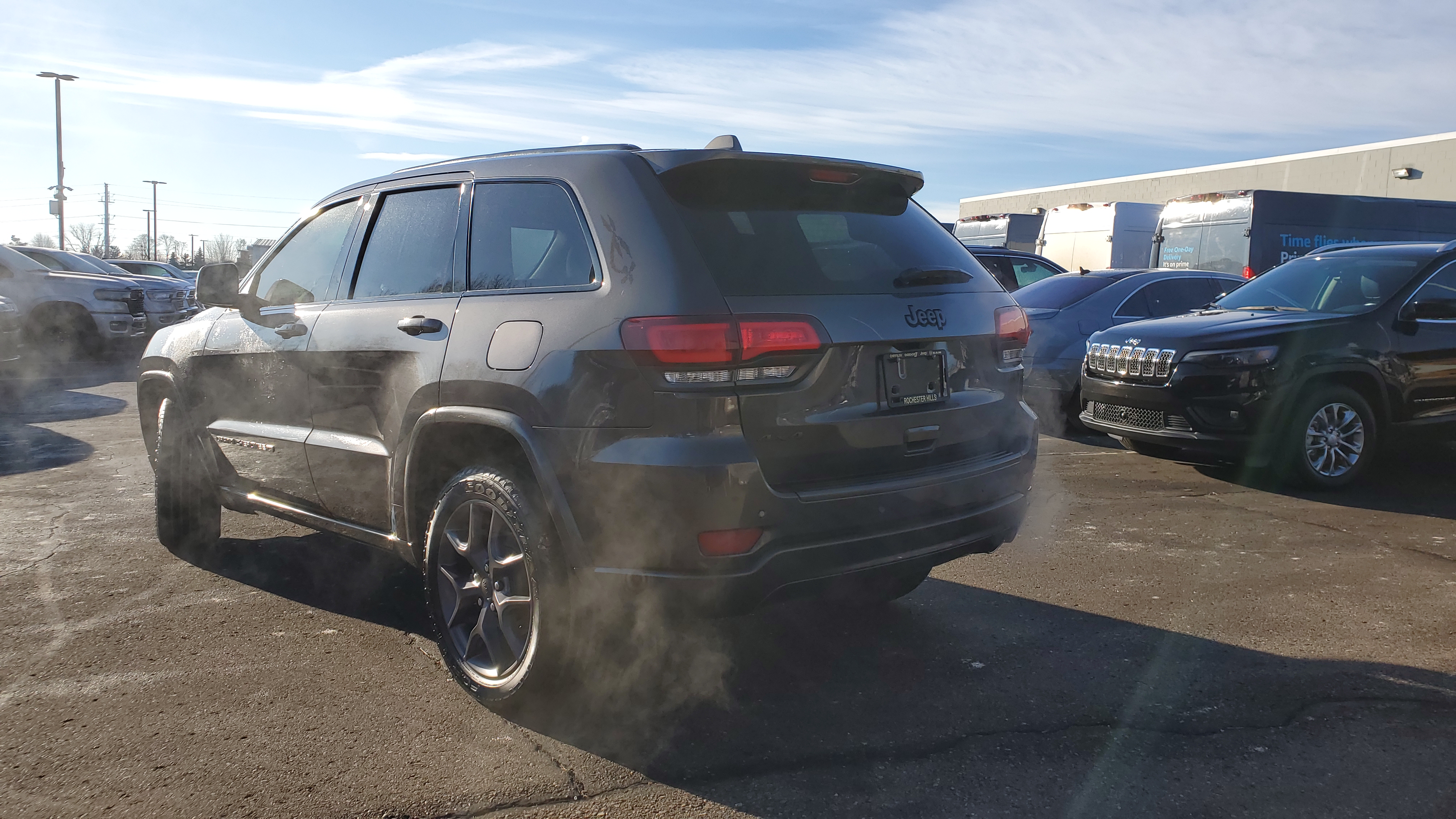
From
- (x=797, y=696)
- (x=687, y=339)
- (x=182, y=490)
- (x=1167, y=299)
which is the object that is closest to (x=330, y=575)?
(x=182, y=490)

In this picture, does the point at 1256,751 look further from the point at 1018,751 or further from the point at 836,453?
the point at 836,453

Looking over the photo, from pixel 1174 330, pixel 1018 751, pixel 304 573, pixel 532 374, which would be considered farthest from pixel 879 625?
pixel 1174 330

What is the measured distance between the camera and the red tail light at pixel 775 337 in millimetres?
2846

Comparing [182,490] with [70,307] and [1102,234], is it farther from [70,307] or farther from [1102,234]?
[1102,234]

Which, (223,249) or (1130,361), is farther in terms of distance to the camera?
(223,249)

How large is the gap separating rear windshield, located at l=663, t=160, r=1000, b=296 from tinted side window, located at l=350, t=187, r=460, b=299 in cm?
102

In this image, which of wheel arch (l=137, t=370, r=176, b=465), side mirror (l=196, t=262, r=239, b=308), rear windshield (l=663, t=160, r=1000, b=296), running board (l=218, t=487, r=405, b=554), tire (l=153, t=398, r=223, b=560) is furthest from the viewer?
wheel arch (l=137, t=370, r=176, b=465)

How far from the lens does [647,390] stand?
280 cm

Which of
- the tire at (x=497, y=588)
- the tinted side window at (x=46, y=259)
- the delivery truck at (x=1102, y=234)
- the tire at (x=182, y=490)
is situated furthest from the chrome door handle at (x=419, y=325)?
the tinted side window at (x=46, y=259)

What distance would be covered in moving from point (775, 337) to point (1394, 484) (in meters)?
6.21

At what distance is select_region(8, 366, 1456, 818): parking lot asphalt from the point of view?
9.08ft

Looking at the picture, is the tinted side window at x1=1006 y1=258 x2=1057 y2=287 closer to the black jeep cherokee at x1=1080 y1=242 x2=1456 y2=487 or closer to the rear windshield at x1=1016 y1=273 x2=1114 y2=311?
the rear windshield at x1=1016 y1=273 x2=1114 y2=311

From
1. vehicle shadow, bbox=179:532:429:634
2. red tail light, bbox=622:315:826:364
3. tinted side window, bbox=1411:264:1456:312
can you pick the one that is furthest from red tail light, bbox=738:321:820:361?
tinted side window, bbox=1411:264:1456:312

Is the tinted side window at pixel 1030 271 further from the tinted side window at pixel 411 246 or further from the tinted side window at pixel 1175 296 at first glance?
the tinted side window at pixel 411 246
